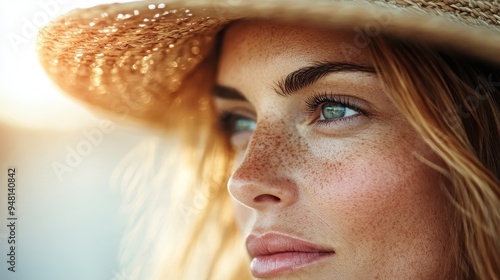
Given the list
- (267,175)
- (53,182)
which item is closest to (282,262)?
(267,175)

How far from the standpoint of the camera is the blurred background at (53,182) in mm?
2137

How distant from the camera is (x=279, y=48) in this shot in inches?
41.9

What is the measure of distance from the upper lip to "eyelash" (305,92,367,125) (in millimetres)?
189

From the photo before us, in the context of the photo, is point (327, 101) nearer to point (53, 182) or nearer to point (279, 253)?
point (279, 253)

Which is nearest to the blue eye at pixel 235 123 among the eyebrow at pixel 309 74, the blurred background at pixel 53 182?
the eyebrow at pixel 309 74

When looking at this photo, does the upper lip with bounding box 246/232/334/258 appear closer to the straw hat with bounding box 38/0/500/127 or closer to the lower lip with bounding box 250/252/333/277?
the lower lip with bounding box 250/252/333/277

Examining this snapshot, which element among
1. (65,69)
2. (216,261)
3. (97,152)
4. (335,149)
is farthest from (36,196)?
(335,149)

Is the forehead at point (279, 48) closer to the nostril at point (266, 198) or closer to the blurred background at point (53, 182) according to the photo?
the nostril at point (266, 198)

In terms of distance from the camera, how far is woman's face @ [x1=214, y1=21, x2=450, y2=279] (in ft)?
3.16

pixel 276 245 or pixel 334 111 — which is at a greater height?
pixel 334 111

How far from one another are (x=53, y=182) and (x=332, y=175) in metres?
1.86

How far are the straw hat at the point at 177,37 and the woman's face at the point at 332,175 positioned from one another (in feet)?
0.24

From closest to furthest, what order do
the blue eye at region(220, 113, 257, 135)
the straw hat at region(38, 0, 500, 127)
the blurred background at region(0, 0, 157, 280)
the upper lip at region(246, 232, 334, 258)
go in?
the straw hat at region(38, 0, 500, 127) → the upper lip at region(246, 232, 334, 258) → the blue eye at region(220, 113, 257, 135) → the blurred background at region(0, 0, 157, 280)

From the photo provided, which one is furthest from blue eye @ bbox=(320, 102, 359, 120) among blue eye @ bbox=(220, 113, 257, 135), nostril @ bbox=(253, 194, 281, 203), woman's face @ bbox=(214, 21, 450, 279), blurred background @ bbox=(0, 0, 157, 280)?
blurred background @ bbox=(0, 0, 157, 280)
